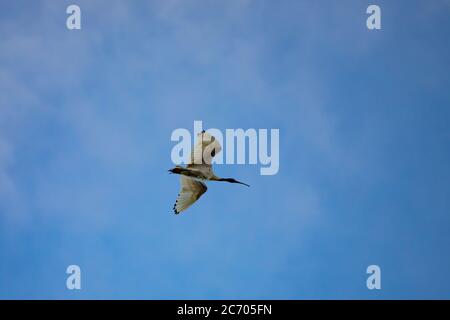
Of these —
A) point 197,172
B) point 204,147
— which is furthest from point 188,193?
point 204,147

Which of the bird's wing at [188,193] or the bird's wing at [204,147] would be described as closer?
the bird's wing at [204,147]

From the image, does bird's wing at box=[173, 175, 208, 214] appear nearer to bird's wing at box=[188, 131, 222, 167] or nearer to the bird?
the bird

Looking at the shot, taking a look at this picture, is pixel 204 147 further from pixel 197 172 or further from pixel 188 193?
pixel 188 193

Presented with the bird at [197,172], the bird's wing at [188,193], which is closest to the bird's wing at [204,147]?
the bird at [197,172]

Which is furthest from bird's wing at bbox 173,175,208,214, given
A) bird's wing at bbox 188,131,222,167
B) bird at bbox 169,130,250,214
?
bird's wing at bbox 188,131,222,167

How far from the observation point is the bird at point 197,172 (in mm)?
33406

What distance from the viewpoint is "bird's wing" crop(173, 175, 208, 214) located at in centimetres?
3481

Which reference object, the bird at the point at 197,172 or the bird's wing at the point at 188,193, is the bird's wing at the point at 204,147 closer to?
the bird at the point at 197,172

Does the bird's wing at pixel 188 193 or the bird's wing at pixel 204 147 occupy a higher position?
the bird's wing at pixel 204 147
